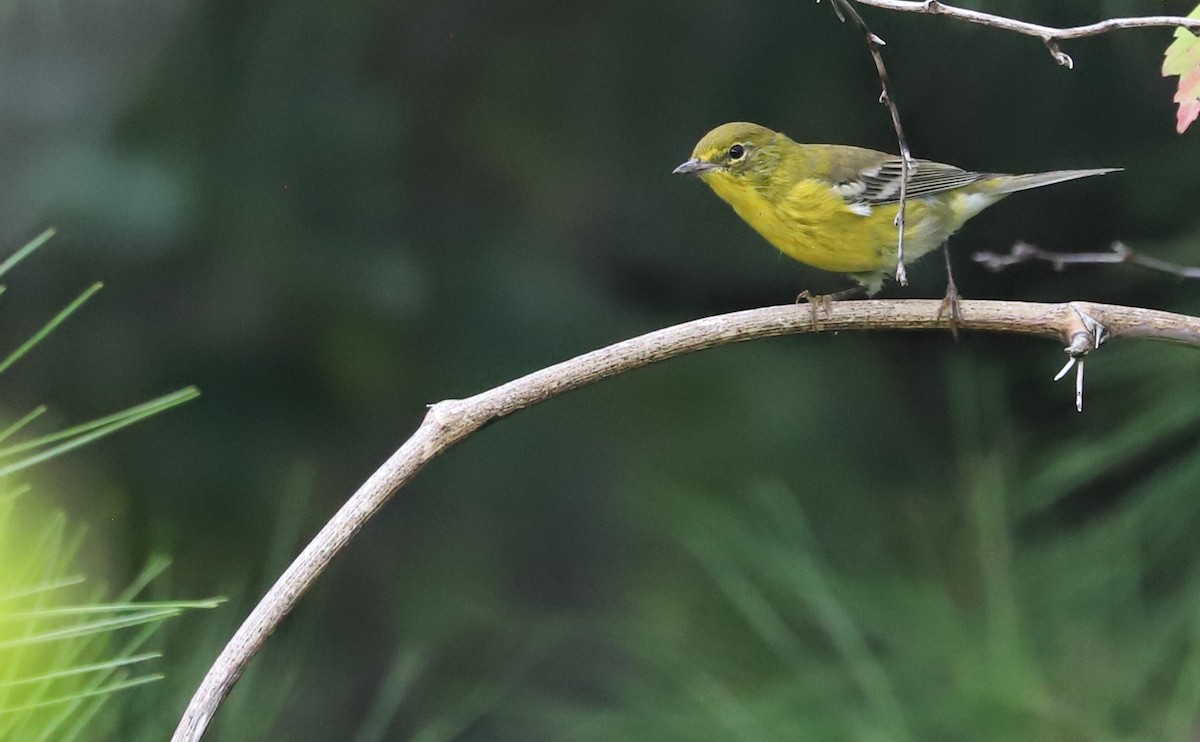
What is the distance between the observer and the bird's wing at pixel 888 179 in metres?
1.84

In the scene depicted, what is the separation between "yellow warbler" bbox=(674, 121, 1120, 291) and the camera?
1776mm

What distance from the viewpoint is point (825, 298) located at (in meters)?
1.58

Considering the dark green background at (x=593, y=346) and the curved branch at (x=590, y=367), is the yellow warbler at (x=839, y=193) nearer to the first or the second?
the dark green background at (x=593, y=346)

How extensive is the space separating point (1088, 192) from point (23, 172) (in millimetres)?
1802

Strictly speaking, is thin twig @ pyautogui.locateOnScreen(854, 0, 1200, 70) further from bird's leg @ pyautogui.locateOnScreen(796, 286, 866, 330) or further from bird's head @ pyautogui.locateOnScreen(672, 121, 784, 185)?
bird's head @ pyautogui.locateOnScreen(672, 121, 784, 185)

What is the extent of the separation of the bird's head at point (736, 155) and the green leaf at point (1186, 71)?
79 cm

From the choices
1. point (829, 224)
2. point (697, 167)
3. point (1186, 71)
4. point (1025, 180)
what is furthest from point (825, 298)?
point (1186, 71)

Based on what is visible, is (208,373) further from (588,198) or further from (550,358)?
(588,198)

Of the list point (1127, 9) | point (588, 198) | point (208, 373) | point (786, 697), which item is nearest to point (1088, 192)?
point (1127, 9)

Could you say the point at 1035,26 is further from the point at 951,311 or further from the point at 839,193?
the point at 839,193

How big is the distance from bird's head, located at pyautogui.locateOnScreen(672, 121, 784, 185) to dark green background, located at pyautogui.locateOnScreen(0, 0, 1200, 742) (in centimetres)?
20

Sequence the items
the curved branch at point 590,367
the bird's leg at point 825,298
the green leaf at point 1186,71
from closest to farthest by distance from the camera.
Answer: the curved branch at point 590,367
the green leaf at point 1186,71
the bird's leg at point 825,298

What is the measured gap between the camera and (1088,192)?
2.07 meters

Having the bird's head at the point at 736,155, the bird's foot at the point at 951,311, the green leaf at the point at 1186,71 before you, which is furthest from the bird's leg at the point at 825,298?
the green leaf at the point at 1186,71
